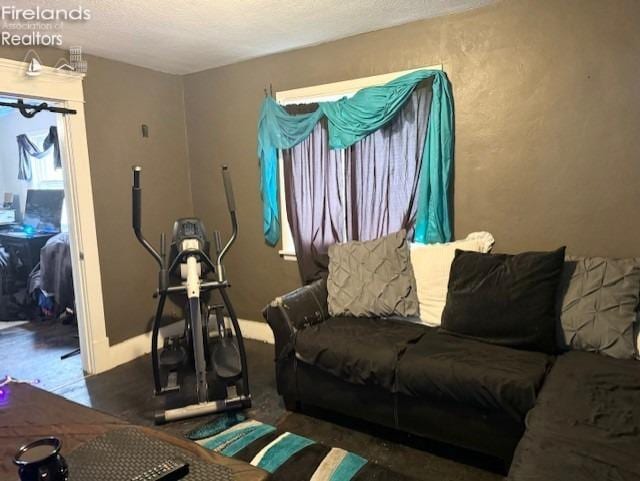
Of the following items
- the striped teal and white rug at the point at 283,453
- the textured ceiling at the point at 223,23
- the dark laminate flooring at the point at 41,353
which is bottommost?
the striped teal and white rug at the point at 283,453

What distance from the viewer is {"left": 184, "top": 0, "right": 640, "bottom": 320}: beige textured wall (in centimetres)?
235

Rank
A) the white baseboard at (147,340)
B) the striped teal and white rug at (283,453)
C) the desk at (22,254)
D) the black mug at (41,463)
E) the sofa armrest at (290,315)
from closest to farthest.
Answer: the black mug at (41,463)
the striped teal and white rug at (283,453)
the sofa armrest at (290,315)
the white baseboard at (147,340)
the desk at (22,254)

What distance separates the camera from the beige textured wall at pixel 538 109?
2.35m

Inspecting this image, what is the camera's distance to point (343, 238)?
3285mm

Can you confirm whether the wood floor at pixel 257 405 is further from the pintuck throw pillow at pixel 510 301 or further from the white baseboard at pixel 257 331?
the pintuck throw pillow at pixel 510 301

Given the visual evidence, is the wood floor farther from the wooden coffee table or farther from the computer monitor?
the computer monitor

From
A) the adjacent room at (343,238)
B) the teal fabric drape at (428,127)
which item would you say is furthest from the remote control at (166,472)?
the teal fabric drape at (428,127)

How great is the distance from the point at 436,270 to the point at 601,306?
2.88 feet

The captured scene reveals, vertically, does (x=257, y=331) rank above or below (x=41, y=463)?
below

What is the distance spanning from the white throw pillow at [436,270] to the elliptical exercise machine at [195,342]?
117 centimetres

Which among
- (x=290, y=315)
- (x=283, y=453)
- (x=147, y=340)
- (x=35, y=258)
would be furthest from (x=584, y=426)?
(x=35, y=258)

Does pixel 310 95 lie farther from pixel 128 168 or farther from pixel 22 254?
pixel 22 254

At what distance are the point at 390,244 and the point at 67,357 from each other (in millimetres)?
2840

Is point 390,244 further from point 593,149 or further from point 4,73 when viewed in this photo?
point 4,73
